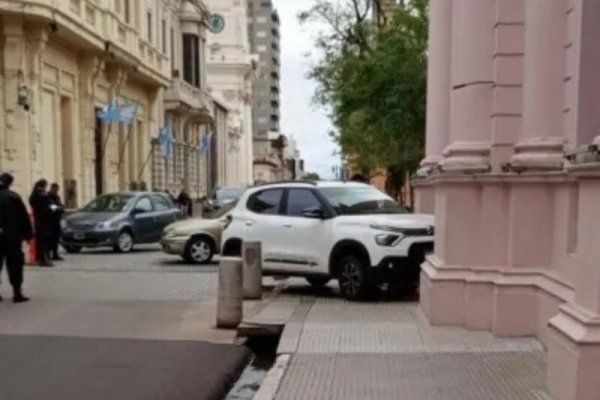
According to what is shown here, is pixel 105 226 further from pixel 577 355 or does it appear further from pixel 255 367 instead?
pixel 577 355

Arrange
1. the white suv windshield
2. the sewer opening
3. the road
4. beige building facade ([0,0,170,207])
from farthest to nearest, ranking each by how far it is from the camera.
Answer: beige building facade ([0,0,170,207]) < the white suv windshield < the sewer opening < the road

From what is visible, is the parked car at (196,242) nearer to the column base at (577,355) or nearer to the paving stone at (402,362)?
the paving stone at (402,362)

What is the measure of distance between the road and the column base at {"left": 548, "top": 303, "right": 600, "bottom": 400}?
3059mm

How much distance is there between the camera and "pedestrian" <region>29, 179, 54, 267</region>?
1898 centimetres

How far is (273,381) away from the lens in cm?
777

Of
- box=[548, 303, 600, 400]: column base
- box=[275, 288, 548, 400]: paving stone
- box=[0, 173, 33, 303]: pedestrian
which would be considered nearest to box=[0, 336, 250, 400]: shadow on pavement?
box=[275, 288, 548, 400]: paving stone

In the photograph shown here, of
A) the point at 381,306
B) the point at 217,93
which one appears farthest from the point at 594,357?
the point at 217,93

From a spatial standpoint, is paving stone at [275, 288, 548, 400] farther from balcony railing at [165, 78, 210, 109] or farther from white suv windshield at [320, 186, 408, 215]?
balcony railing at [165, 78, 210, 109]

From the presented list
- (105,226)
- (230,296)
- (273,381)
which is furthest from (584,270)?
(105,226)

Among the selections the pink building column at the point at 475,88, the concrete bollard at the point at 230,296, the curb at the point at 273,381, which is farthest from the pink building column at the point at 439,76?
the curb at the point at 273,381

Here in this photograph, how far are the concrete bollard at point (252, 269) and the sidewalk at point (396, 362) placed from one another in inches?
86.1

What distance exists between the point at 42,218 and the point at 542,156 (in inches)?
504

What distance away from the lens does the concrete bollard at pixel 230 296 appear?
1105cm

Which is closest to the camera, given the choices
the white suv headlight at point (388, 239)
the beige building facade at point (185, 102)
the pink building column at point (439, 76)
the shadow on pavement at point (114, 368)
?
the shadow on pavement at point (114, 368)
